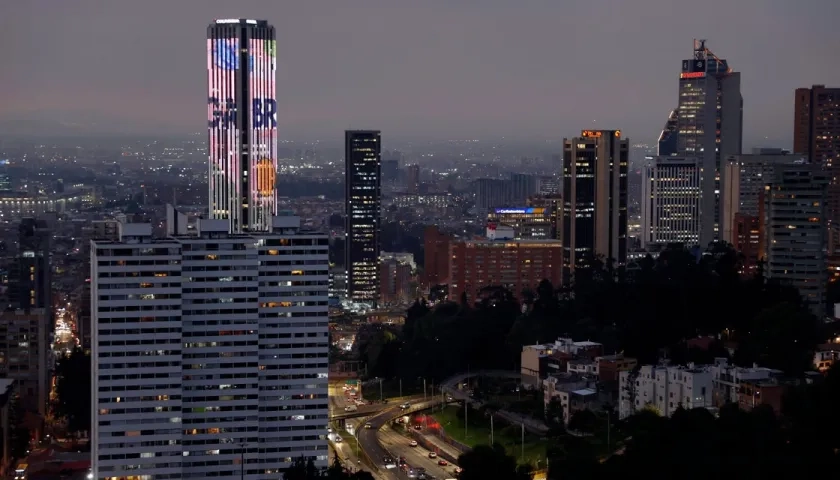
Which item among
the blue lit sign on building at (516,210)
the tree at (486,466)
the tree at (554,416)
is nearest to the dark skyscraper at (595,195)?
the blue lit sign on building at (516,210)

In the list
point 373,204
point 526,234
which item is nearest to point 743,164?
point 526,234

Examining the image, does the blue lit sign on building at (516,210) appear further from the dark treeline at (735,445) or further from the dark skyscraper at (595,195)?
the dark treeline at (735,445)

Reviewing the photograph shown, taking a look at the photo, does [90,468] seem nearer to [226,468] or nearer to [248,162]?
[226,468]

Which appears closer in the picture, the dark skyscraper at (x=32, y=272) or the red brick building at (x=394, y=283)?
the dark skyscraper at (x=32, y=272)

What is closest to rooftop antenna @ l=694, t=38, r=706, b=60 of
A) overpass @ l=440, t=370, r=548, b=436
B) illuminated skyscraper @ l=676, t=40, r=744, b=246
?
illuminated skyscraper @ l=676, t=40, r=744, b=246

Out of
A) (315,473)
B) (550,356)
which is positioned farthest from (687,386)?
(315,473)

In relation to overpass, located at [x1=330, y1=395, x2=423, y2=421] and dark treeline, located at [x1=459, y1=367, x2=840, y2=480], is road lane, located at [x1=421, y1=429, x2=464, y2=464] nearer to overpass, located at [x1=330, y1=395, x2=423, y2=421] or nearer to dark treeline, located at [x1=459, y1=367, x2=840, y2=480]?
overpass, located at [x1=330, y1=395, x2=423, y2=421]
